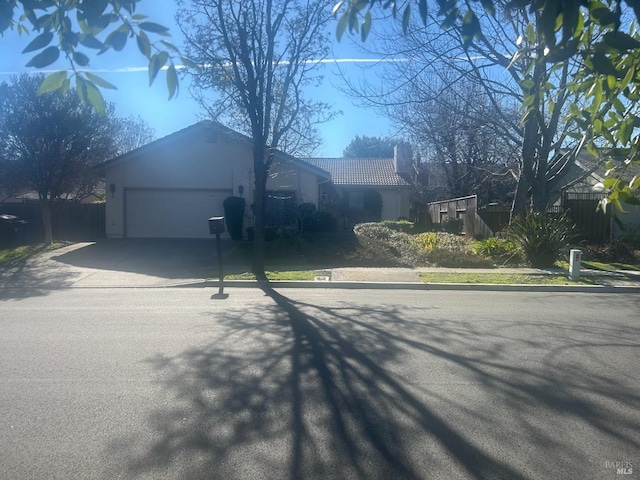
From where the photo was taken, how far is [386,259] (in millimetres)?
17094

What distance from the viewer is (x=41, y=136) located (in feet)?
67.2

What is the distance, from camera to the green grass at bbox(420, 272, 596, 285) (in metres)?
13.8

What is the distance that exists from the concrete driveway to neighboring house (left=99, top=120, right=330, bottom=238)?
4.03ft

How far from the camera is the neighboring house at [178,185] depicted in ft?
76.3

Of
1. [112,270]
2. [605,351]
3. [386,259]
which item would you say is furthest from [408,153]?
[605,351]

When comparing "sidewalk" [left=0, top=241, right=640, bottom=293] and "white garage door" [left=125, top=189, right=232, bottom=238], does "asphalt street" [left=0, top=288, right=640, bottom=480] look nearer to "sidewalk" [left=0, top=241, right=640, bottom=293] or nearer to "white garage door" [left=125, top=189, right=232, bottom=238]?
"sidewalk" [left=0, top=241, right=640, bottom=293]

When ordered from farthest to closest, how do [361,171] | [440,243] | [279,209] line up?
[361,171] → [279,209] → [440,243]

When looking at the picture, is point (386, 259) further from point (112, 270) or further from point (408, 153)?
point (408, 153)

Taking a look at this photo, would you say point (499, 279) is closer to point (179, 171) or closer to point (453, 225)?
point (453, 225)

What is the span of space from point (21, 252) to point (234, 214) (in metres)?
7.60

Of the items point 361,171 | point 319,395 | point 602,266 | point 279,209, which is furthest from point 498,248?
point 361,171

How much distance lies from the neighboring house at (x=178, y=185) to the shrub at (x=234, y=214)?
63 centimetres

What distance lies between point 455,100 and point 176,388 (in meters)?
16.5

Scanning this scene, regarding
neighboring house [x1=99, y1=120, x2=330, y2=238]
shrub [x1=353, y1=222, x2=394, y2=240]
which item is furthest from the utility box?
neighboring house [x1=99, y1=120, x2=330, y2=238]
